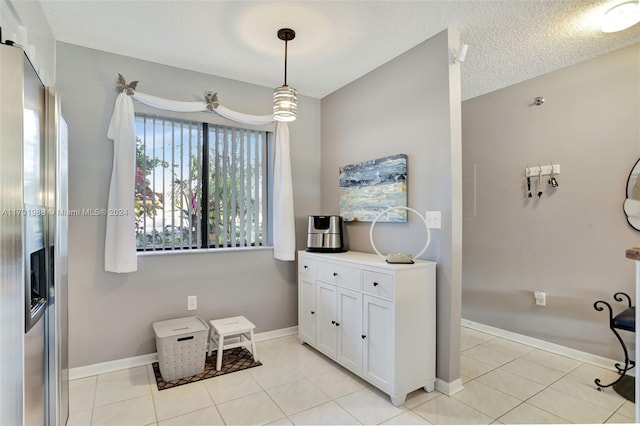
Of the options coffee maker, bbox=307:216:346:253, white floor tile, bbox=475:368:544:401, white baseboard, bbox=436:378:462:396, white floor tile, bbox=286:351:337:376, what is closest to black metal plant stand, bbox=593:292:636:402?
white floor tile, bbox=475:368:544:401

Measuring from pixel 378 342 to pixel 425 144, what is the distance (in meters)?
1.48

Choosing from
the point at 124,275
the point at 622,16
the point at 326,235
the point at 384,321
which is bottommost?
the point at 384,321

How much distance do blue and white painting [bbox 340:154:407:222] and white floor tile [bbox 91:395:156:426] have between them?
212 centimetres

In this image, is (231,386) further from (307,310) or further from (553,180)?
(553,180)

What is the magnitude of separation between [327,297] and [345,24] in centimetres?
206

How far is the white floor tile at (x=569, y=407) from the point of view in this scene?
1.98 m

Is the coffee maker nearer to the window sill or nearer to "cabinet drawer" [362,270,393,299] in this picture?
the window sill

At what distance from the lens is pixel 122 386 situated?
2385 mm

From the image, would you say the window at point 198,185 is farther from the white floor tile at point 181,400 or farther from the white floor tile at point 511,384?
the white floor tile at point 511,384

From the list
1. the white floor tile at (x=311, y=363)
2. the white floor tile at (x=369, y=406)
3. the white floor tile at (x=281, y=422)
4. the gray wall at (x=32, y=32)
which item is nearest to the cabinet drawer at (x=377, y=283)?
the white floor tile at (x=369, y=406)

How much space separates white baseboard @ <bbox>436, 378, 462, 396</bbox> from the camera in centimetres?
229

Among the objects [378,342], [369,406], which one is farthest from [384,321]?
[369,406]

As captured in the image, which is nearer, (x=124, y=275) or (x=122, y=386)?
(x=122, y=386)

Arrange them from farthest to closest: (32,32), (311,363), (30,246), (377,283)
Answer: (311,363) < (377,283) < (32,32) < (30,246)
